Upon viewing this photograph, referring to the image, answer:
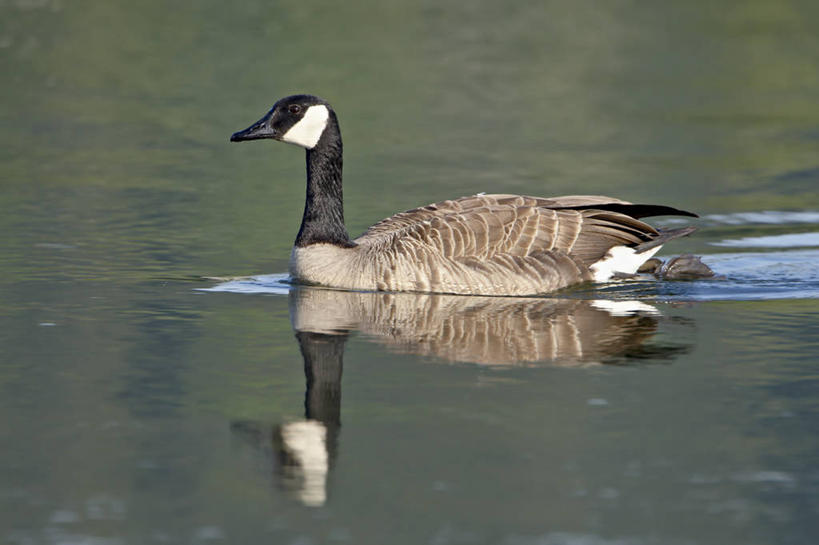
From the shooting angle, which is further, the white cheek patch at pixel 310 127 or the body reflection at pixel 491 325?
the white cheek patch at pixel 310 127

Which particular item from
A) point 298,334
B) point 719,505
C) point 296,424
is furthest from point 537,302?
point 719,505

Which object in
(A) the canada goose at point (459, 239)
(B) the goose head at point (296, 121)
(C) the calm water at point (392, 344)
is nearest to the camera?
(C) the calm water at point (392, 344)

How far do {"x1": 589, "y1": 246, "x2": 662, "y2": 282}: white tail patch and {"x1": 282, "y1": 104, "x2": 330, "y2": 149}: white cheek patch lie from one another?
2775 mm

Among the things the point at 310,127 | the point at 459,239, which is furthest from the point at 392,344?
the point at 310,127

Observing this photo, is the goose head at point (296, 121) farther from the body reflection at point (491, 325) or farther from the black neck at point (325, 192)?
the body reflection at point (491, 325)

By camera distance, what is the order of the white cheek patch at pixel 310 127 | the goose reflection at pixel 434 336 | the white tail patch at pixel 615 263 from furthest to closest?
1. the white cheek patch at pixel 310 127
2. the white tail patch at pixel 615 263
3. the goose reflection at pixel 434 336

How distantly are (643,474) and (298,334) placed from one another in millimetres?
3725

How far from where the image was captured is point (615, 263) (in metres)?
11.9

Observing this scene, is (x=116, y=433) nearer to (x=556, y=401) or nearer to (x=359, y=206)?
(x=556, y=401)

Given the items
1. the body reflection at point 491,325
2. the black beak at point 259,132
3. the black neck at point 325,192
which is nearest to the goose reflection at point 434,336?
the body reflection at point 491,325

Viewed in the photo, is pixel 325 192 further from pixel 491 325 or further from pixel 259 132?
pixel 491 325

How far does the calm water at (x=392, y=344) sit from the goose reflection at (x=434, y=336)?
0.11 feet

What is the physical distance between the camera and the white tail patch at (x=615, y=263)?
11852 millimetres

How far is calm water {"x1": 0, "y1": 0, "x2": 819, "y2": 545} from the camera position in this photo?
6.14 meters
